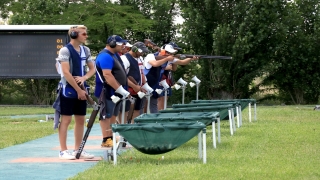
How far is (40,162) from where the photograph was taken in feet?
40.0

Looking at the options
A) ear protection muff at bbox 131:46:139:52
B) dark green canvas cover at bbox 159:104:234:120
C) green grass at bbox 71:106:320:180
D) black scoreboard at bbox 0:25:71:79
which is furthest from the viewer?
black scoreboard at bbox 0:25:71:79

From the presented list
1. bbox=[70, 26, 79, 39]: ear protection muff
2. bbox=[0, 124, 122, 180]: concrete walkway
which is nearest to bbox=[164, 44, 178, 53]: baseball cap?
bbox=[0, 124, 122, 180]: concrete walkway

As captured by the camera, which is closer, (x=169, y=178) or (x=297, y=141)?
(x=169, y=178)

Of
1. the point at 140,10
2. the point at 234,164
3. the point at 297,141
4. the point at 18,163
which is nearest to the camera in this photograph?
the point at 234,164

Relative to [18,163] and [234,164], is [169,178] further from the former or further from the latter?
[18,163]

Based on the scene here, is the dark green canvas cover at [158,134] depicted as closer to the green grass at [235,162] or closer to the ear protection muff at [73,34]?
the green grass at [235,162]

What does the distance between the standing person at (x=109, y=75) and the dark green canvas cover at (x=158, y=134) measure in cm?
192

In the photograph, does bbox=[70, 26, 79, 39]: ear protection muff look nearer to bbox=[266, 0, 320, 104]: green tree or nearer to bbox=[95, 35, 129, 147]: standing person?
bbox=[95, 35, 129, 147]: standing person

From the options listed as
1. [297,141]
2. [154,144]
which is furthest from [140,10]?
[154,144]

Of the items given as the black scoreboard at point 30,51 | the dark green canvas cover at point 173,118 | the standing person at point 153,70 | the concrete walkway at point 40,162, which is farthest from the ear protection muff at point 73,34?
the black scoreboard at point 30,51

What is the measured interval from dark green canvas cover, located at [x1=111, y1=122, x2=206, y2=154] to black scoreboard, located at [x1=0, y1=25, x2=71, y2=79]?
15227 millimetres

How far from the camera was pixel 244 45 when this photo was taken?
37.7 m

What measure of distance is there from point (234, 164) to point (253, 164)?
26 centimetres

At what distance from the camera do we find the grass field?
401 inches
